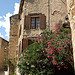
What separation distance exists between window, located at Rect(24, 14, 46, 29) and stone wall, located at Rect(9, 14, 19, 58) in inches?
181

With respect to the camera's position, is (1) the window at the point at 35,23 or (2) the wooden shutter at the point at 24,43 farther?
(1) the window at the point at 35,23

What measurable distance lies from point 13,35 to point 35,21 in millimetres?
5113

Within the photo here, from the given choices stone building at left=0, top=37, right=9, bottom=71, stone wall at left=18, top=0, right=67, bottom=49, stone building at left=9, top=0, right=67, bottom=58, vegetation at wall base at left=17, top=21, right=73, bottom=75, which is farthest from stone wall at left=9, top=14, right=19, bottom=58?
vegetation at wall base at left=17, top=21, right=73, bottom=75

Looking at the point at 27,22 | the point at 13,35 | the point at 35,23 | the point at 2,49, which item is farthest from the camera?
the point at 2,49

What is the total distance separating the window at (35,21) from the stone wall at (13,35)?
15.1 feet

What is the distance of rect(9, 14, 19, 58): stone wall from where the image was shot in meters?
14.2

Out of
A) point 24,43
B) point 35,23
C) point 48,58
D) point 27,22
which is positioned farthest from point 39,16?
point 48,58

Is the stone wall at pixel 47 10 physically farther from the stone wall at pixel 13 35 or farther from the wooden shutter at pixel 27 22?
the stone wall at pixel 13 35

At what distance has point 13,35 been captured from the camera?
14.6m

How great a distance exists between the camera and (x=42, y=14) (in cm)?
1056

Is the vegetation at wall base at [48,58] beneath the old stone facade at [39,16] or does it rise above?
beneath

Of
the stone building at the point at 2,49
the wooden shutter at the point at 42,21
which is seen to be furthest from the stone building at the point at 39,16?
the stone building at the point at 2,49

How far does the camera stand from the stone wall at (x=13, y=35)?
1417 cm

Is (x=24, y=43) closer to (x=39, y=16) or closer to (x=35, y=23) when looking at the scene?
(x=35, y=23)
